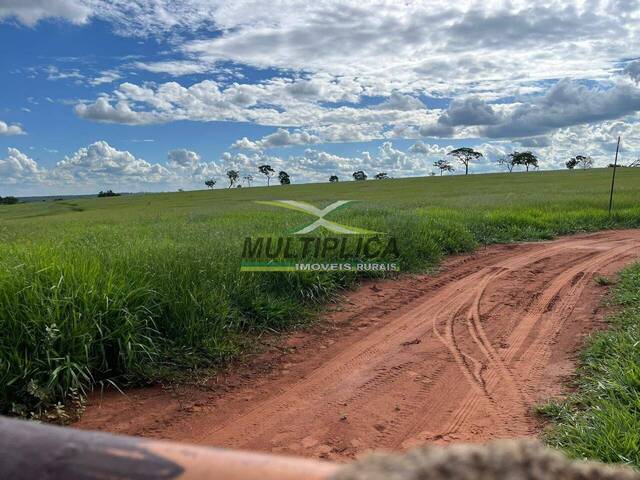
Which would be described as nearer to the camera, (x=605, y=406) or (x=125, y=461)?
(x=125, y=461)

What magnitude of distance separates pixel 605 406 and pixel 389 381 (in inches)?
66.5

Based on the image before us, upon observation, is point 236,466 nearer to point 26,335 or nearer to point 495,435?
point 495,435

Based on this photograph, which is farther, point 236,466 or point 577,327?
point 577,327

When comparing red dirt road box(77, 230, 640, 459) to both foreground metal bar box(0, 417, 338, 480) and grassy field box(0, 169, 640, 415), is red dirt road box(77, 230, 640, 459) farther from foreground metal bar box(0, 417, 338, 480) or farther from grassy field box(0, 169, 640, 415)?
foreground metal bar box(0, 417, 338, 480)

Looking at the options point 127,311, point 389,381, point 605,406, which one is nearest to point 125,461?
point 605,406

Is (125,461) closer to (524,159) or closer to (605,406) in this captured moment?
(605,406)

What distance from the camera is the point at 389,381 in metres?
4.39

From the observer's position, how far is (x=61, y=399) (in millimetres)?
3857

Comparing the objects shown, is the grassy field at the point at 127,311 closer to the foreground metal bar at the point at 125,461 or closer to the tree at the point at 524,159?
the foreground metal bar at the point at 125,461

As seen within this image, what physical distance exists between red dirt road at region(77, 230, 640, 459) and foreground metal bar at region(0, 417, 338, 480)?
9.04 ft

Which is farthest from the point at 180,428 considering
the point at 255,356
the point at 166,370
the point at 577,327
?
the point at 577,327

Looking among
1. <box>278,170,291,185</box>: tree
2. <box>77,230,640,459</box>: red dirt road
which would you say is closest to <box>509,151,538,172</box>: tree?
<box>278,170,291,185</box>: tree

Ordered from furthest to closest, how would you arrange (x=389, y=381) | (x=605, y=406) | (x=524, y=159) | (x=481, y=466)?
(x=524, y=159) → (x=389, y=381) → (x=605, y=406) → (x=481, y=466)

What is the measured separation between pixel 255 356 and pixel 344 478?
4.55m
